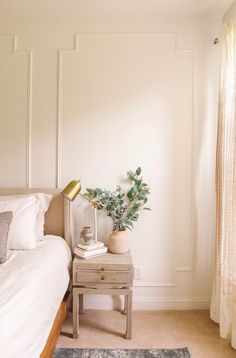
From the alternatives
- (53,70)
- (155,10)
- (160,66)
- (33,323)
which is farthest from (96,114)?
(33,323)

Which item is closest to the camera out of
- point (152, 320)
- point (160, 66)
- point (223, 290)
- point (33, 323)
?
point (33, 323)

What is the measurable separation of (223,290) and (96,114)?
1.90 m

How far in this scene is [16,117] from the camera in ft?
7.77

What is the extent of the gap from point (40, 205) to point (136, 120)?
1.20 meters

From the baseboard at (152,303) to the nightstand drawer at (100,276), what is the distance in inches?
22.7

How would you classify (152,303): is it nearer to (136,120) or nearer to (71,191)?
(71,191)


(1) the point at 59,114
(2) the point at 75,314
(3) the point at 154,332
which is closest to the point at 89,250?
(2) the point at 75,314

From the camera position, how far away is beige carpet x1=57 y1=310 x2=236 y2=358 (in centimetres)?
184

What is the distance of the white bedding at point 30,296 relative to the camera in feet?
3.34

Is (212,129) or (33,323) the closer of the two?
(33,323)

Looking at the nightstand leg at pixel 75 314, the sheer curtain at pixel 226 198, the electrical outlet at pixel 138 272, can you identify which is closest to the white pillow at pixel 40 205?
the nightstand leg at pixel 75 314

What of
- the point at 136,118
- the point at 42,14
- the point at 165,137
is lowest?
the point at 165,137

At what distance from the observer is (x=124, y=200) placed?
2328 mm

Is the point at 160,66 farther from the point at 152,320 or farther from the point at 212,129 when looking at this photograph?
the point at 152,320
